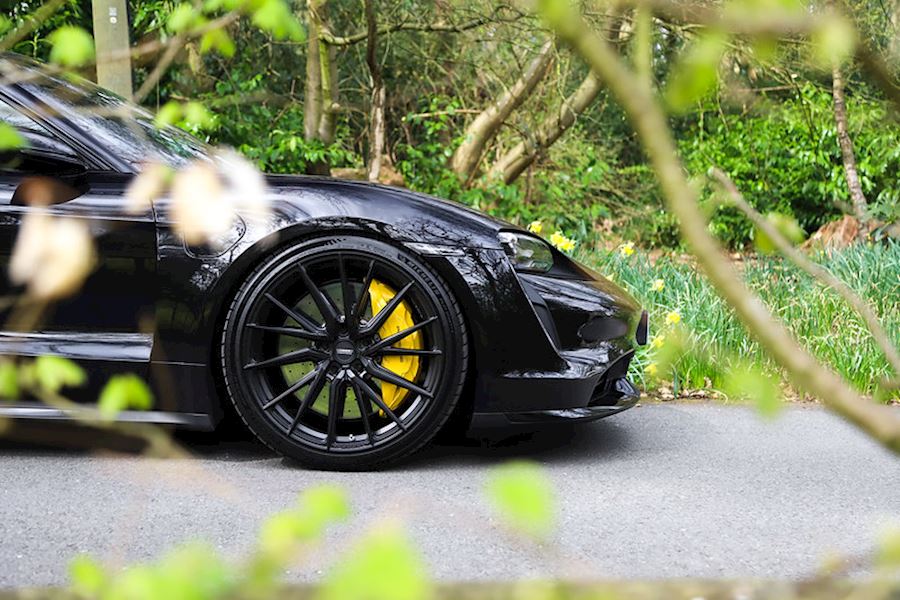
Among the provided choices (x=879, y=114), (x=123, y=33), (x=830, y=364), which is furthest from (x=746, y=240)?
(x=123, y=33)

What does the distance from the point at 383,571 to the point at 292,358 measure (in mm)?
3100

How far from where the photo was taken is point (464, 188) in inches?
368

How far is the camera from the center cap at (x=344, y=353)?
3.69 m

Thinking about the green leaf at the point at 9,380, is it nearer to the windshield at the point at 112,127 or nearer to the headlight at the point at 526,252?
the windshield at the point at 112,127

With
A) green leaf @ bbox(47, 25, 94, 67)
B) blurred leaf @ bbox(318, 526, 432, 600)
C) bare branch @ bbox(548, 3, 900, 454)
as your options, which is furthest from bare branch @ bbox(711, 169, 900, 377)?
green leaf @ bbox(47, 25, 94, 67)

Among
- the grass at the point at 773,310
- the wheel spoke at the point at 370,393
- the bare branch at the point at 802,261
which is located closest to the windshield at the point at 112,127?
the wheel spoke at the point at 370,393

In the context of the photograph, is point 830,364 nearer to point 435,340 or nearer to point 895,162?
point 435,340

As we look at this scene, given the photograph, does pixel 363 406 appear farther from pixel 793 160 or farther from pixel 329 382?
pixel 793 160

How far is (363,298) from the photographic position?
3.68 m

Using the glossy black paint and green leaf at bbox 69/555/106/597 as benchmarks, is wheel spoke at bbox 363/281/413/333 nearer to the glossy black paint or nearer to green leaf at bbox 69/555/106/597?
the glossy black paint

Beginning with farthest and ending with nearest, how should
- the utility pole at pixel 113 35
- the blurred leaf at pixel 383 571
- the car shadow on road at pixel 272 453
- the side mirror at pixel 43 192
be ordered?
the utility pole at pixel 113 35
the car shadow on road at pixel 272 453
the side mirror at pixel 43 192
the blurred leaf at pixel 383 571

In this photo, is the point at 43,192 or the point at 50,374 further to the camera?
the point at 43,192

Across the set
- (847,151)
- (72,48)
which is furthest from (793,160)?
(72,48)

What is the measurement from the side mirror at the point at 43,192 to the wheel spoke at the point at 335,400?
1.01 metres
